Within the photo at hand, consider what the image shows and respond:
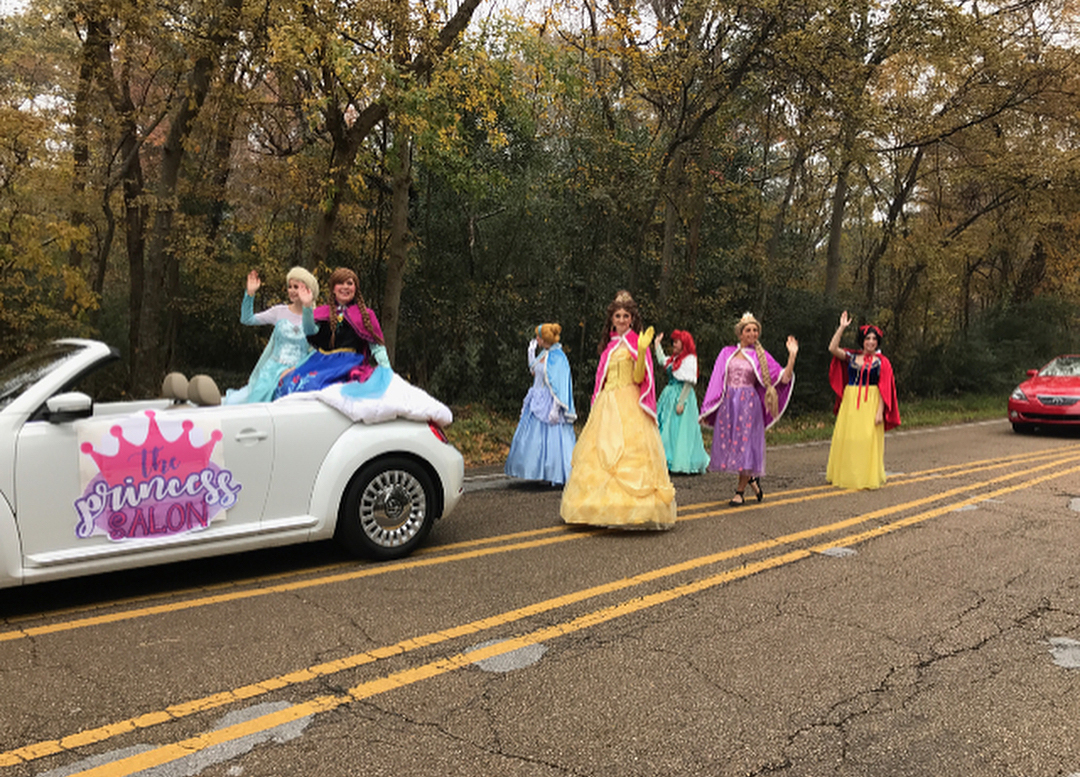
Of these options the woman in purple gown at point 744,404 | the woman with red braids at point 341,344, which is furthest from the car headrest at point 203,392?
the woman in purple gown at point 744,404

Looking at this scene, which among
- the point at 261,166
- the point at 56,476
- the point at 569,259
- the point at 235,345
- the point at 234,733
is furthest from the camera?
the point at 235,345

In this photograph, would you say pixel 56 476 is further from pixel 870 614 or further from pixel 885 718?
pixel 870 614

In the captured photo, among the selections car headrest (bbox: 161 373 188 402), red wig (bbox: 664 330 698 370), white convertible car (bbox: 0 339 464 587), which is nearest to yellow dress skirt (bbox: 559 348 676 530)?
white convertible car (bbox: 0 339 464 587)

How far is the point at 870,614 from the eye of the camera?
487 cm

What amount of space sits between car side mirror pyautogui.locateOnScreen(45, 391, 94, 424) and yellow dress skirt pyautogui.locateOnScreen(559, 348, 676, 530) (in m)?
3.74

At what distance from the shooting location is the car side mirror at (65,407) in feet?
14.0

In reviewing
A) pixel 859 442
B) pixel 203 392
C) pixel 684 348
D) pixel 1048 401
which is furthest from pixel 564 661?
pixel 1048 401

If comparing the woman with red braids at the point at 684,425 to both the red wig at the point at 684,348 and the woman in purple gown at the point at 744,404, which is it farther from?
the woman in purple gown at the point at 744,404

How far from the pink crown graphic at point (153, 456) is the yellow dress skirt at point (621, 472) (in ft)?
9.99

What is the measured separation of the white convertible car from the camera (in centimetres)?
426

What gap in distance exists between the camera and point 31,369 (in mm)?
4598

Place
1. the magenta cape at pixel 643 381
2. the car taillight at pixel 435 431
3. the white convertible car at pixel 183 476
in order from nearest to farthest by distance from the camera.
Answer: the white convertible car at pixel 183 476
the car taillight at pixel 435 431
the magenta cape at pixel 643 381

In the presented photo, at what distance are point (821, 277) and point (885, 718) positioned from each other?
69.4ft

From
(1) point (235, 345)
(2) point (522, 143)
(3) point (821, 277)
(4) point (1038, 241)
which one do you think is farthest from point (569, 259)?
(4) point (1038, 241)
